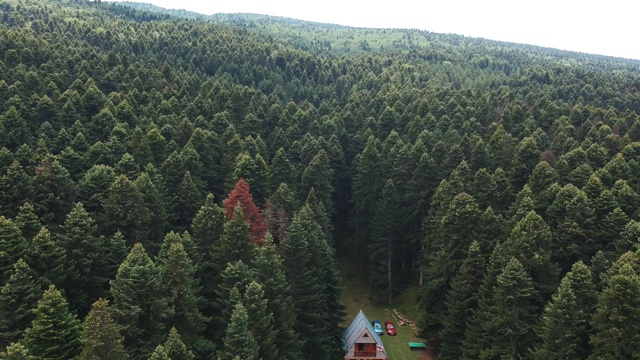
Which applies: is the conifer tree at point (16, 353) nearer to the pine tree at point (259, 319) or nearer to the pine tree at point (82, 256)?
the pine tree at point (82, 256)

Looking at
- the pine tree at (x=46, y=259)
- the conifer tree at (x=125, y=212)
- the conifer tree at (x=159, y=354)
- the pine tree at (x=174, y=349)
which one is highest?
the conifer tree at (x=125, y=212)

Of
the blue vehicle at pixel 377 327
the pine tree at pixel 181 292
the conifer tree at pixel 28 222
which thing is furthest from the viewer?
the blue vehicle at pixel 377 327

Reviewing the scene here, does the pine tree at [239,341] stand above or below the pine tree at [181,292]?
below

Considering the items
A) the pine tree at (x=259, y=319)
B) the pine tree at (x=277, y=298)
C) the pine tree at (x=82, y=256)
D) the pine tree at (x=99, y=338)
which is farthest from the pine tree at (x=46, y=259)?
the pine tree at (x=277, y=298)

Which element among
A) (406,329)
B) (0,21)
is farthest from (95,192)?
(0,21)

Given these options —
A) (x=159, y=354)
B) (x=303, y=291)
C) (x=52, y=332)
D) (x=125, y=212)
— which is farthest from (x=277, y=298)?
(x=125, y=212)
